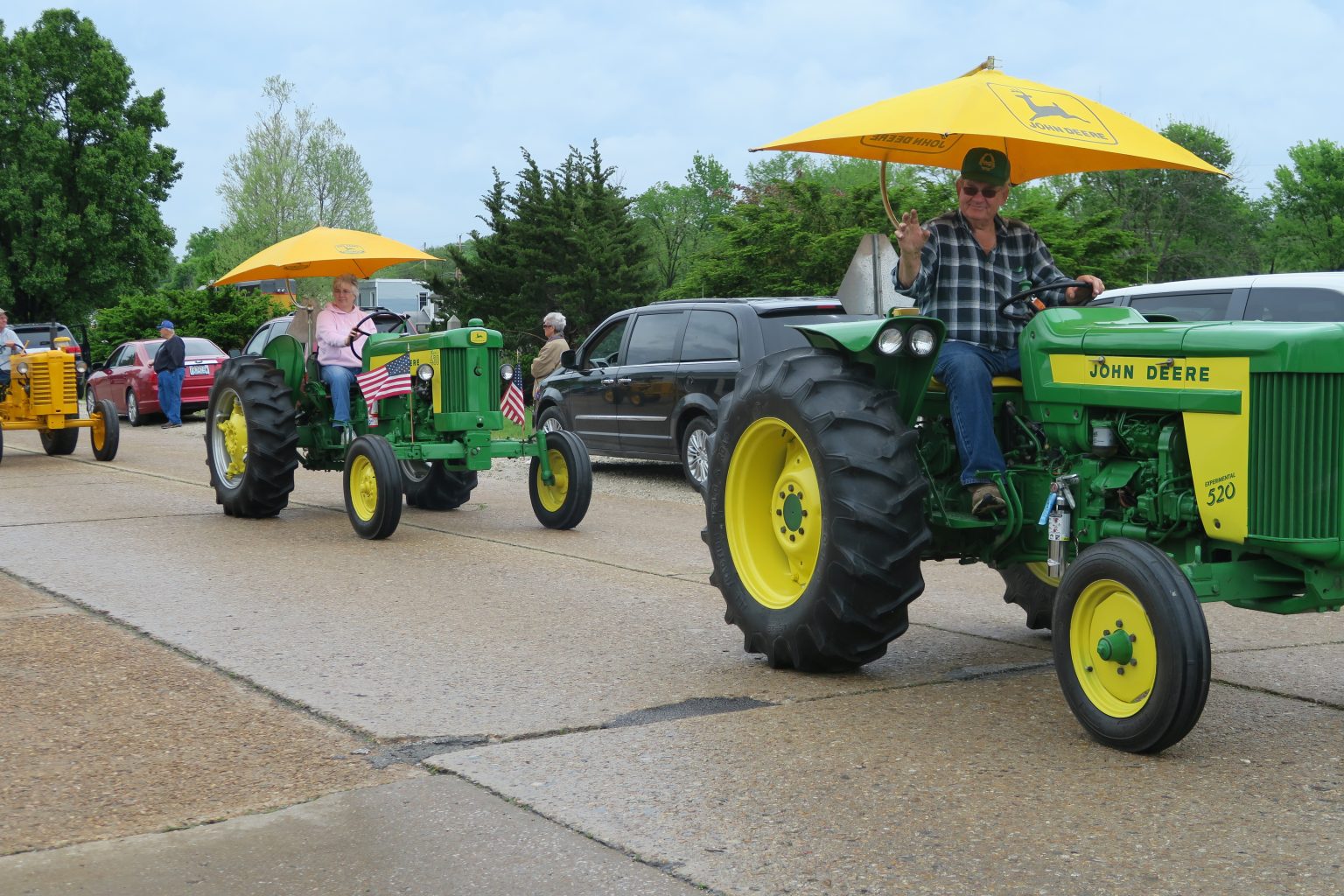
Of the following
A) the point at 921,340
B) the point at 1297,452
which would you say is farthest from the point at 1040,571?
the point at 1297,452

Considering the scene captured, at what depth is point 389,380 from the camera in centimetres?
1135

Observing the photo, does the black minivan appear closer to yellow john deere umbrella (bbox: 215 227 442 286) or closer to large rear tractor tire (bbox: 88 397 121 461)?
yellow john deere umbrella (bbox: 215 227 442 286)

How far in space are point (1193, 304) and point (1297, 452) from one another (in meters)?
6.96

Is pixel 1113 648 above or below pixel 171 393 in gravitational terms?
below

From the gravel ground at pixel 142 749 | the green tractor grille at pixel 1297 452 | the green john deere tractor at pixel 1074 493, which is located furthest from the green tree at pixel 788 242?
the green tractor grille at pixel 1297 452

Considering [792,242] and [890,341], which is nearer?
[890,341]

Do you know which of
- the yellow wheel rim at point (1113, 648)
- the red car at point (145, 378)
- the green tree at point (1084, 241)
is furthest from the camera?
the red car at point (145, 378)

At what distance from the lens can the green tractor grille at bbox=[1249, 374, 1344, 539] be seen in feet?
14.9

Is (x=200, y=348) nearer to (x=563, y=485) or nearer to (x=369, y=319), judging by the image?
(x=369, y=319)

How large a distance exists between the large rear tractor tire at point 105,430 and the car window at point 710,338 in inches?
310

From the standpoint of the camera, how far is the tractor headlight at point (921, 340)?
5688 mm

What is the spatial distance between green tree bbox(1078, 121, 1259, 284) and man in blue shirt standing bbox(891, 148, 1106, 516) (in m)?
44.7

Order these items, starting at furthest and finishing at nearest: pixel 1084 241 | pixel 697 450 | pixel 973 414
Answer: pixel 1084 241, pixel 697 450, pixel 973 414

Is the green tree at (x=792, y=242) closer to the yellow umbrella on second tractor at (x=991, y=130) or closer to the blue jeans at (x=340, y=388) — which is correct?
the blue jeans at (x=340, y=388)
